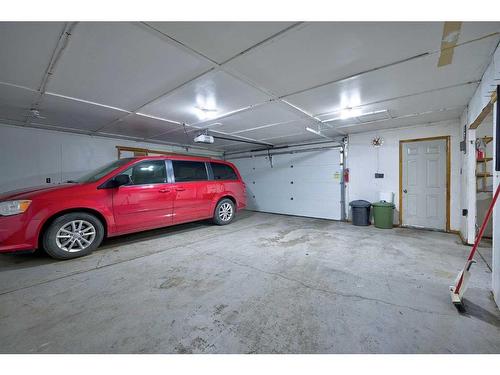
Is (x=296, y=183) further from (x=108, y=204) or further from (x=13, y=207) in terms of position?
(x=13, y=207)

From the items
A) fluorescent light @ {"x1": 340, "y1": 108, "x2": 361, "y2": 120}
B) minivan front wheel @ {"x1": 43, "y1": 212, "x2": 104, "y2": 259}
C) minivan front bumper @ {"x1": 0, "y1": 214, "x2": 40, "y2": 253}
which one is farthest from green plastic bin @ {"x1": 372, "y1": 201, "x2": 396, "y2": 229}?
minivan front bumper @ {"x1": 0, "y1": 214, "x2": 40, "y2": 253}

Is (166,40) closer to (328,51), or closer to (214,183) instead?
(328,51)

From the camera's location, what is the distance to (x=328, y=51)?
188cm

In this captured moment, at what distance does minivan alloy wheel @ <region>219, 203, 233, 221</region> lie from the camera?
4.96 metres

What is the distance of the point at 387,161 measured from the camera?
493cm

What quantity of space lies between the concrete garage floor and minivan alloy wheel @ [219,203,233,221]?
1693 mm

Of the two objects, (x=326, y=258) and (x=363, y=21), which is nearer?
(x=363, y=21)

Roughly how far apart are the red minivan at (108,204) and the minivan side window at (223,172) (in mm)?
69

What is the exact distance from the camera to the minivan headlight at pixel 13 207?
243 cm

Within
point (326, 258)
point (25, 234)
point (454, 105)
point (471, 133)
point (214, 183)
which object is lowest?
point (326, 258)

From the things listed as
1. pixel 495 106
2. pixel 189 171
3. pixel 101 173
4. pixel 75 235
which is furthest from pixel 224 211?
pixel 495 106
